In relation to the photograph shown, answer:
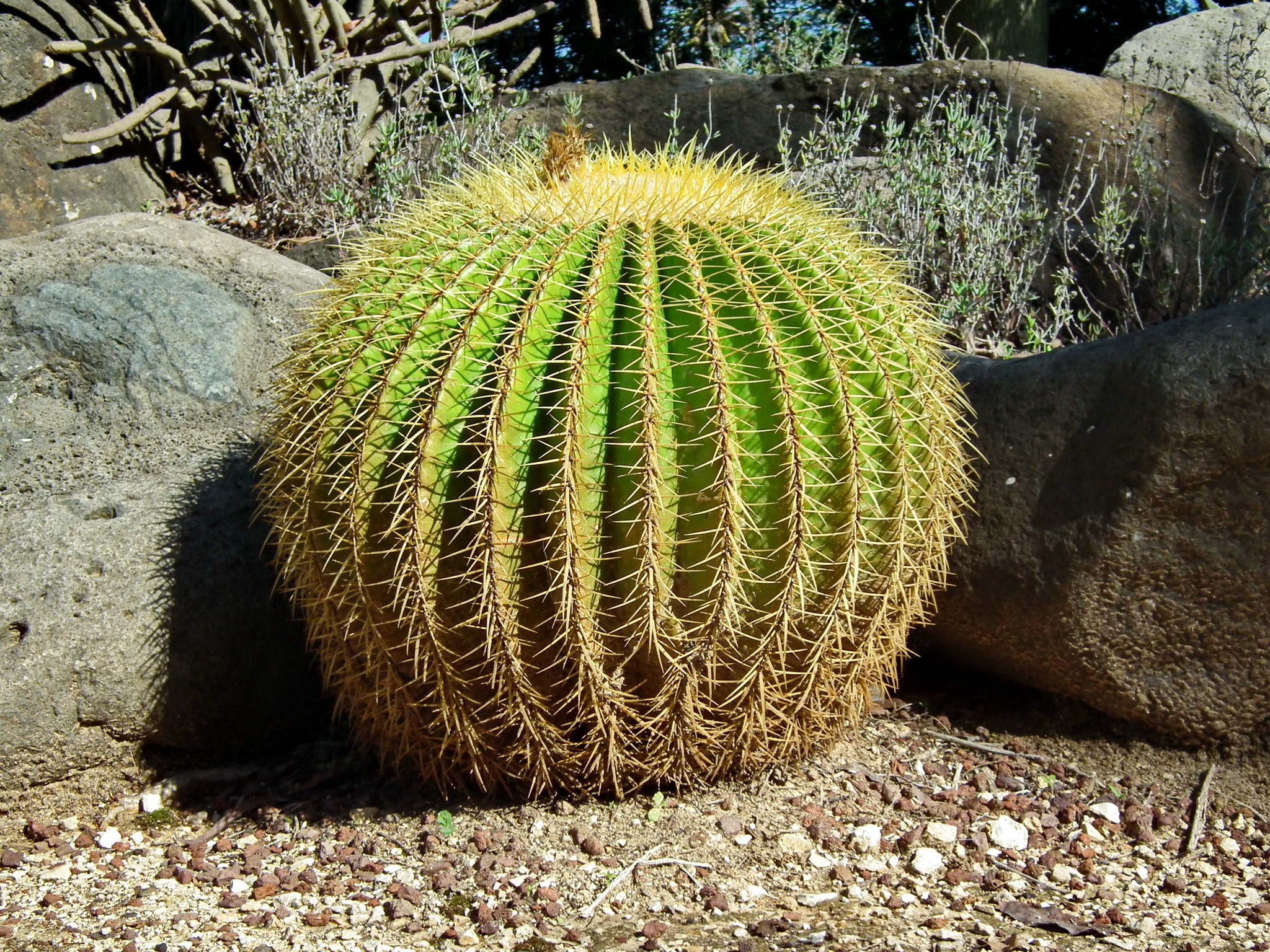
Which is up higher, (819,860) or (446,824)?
(446,824)

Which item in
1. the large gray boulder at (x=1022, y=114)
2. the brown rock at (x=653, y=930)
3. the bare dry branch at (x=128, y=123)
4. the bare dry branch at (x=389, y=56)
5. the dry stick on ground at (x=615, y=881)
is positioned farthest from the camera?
the bare dry branch at (x=389, y=56)

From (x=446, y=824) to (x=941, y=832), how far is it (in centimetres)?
108

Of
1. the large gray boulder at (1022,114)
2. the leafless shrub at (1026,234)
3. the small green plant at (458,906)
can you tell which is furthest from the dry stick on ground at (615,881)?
the large gray boulder at (1022,114)

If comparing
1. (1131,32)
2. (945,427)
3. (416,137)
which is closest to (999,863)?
(945,427)

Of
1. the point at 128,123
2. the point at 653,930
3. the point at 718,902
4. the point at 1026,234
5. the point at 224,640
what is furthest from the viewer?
the point at 128,123

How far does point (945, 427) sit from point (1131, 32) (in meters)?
10.00

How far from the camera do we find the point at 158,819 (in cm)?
272

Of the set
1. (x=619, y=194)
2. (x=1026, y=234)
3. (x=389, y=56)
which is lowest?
(x=1026, y=234)

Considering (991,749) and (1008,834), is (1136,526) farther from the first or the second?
(1008,834)

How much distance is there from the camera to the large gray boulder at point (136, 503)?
8.87 feet

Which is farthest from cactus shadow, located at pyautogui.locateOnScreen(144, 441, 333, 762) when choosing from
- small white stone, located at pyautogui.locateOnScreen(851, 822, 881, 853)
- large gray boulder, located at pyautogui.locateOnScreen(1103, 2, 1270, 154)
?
large gray boulder, located at pyautogui.locateOnScreen(1103, 2, 1270, 154)

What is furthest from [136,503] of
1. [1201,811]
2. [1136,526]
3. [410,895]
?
[1201,811]

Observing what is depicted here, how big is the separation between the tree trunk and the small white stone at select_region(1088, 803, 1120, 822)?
6.72 meters

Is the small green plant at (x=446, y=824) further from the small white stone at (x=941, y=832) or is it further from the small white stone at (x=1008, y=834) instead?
the small white stone at (x=1008, y=834)
